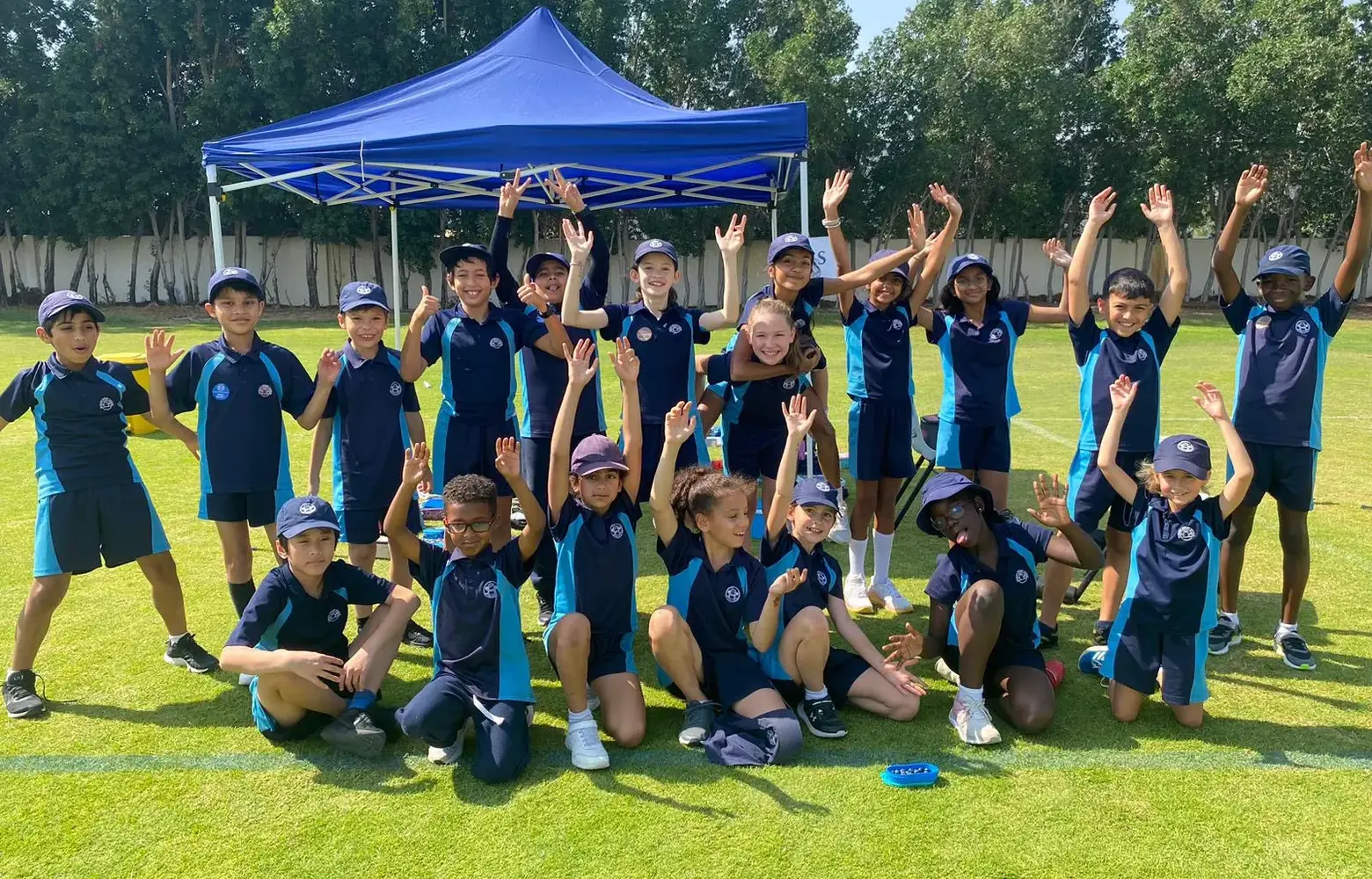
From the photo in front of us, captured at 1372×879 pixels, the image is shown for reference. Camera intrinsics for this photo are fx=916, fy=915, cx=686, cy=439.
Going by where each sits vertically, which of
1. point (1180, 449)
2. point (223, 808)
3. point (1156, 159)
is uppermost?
point (1156, 159)

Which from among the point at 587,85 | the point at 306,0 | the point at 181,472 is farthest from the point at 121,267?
the point at 587,85

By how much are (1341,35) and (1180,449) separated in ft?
102

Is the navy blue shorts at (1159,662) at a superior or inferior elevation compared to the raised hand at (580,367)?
inferior

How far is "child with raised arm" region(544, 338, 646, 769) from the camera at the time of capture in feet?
11.8

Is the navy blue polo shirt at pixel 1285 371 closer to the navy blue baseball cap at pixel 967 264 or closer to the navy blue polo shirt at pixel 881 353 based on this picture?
the navy blue baseball cap at pixel 967 264

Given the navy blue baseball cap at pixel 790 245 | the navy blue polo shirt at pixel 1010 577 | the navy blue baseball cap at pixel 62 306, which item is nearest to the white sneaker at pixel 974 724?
the navy blue polo shirt at pixel 1010 577

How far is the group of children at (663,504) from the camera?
3.61 metres

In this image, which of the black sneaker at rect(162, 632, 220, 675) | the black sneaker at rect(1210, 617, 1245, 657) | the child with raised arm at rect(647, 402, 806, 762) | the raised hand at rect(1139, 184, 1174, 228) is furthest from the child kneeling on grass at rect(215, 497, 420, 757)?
the raised hand at rect(1139, 184, 1174, 228)

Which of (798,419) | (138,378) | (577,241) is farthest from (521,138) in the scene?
(138,378)

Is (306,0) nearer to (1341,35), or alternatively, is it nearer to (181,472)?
(181,472)

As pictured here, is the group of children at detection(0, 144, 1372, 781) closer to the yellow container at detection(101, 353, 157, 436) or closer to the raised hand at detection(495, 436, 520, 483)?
the raised hand at detection(495, 436, 520, 483)

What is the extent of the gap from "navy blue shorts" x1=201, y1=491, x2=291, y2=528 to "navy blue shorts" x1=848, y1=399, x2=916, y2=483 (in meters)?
3.03

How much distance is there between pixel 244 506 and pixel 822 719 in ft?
Result: 9.28

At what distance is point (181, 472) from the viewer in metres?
8.19
